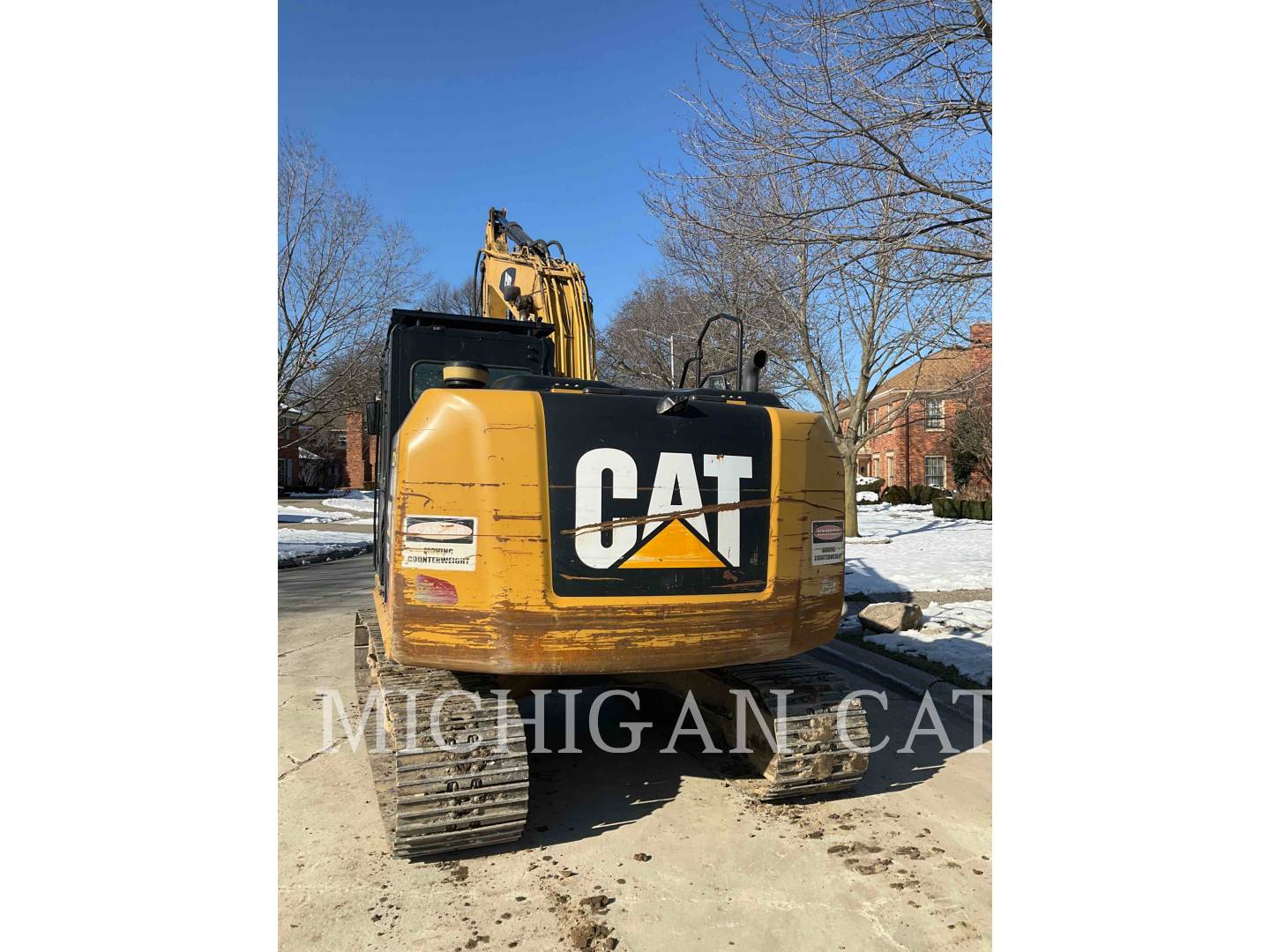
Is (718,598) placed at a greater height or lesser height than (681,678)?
greater

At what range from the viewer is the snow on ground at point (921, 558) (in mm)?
10945

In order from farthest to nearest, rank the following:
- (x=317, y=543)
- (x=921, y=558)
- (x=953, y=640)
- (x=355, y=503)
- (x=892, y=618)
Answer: (x=355, y=503), (x=317, y=543), (x=921, y=558), (x=892, y=618), (x=953, y=640)

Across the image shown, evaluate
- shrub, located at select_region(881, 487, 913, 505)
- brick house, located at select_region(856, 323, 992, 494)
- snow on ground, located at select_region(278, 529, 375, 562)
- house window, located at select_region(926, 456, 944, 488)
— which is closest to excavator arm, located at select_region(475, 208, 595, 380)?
snow on ground, located at select_region(278, 529, 375, 562)

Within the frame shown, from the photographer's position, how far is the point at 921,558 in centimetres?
1420

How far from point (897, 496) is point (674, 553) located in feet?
120

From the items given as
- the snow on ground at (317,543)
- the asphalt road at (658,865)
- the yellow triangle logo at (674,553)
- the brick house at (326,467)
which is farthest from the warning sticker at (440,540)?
the brick house at (326,467)

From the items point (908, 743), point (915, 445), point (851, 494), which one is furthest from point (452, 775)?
point (915, 445)

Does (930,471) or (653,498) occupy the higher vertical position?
(930,471)

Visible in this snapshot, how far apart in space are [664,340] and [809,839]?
72.4 ft

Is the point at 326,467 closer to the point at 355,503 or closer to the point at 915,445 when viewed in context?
the point at 355,503

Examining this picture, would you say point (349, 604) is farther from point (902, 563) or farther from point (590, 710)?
point (902, 563)

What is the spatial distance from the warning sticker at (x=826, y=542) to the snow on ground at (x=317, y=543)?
13285 millimetres

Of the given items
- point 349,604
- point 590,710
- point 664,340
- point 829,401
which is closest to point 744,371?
point 590,710

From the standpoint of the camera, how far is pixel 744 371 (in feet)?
14.4
